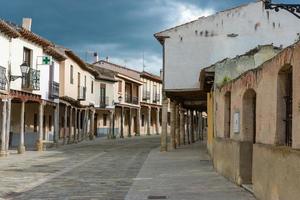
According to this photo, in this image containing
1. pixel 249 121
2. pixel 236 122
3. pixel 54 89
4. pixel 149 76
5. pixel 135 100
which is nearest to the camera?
pixel 249 121

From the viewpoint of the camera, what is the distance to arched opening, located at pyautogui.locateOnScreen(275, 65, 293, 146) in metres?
7.94

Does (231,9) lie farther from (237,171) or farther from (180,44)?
(237,171)

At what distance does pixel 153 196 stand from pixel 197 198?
0.96 meters

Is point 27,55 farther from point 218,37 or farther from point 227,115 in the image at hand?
point 227,115

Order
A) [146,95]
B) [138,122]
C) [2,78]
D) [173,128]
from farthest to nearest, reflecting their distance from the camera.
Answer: [146,95], [138,122], [173,128], [2,78]

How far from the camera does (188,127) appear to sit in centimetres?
3988

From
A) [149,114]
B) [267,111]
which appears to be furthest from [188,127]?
[267,111]

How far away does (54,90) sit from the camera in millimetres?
31609

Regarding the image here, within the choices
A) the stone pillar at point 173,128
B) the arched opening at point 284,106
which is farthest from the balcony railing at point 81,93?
the arched opening at point 284,106

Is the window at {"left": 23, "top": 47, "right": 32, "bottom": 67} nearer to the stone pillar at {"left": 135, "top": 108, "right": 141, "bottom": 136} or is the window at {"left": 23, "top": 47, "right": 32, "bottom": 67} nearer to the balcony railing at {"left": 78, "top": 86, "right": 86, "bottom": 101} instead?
the balcony railing at {"left": 78, "top": 86, "right": 86, "bottom": 101}

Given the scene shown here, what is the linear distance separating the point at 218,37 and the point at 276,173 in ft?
56.7

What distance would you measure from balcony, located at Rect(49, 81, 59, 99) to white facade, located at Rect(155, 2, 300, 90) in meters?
8.65

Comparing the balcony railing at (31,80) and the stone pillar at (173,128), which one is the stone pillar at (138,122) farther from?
the balcony railing at (31,80)

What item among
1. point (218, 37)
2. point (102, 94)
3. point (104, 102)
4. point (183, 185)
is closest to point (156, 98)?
point (104, 102)
